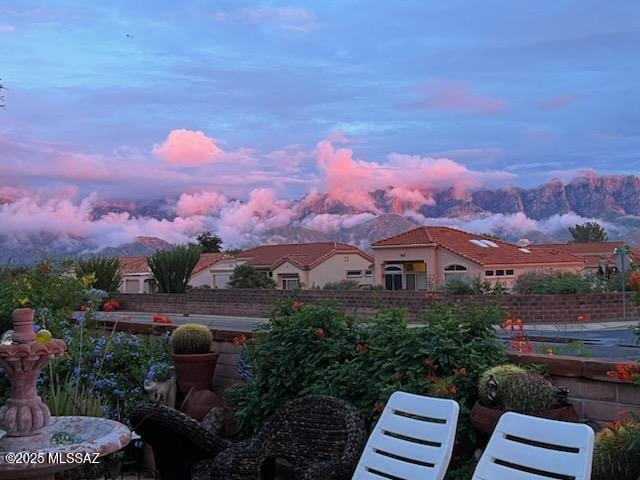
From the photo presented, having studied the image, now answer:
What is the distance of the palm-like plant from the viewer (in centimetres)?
3706

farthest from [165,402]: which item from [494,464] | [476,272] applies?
[476,272]

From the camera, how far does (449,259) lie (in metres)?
41.9

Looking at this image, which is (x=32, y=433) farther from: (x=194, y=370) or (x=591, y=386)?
(x=591, y=386)

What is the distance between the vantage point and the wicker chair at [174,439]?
4738mm

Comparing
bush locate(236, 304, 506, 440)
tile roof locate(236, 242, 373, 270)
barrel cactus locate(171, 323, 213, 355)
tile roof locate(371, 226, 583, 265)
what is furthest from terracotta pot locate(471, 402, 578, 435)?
tile roof locate(236, 242, 373, 270)

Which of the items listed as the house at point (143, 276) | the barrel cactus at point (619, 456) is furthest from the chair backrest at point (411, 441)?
the house at point (143, 276)

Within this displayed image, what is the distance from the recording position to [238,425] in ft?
20.0

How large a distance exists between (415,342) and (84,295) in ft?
15.7

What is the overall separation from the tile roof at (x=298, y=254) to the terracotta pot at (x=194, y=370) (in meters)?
41.1

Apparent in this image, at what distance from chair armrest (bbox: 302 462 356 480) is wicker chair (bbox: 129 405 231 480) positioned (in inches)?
41.6

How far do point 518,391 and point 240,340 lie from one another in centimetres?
321

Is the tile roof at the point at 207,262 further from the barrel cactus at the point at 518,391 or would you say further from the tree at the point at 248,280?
the barrel cactus at the point at 518,391

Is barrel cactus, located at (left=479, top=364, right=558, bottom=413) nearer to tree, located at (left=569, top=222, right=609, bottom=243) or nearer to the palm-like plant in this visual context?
the palm-like plant

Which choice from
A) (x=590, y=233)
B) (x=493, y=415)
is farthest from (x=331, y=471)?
(x=590, y=233)
